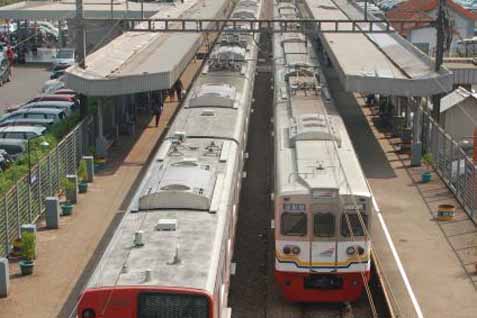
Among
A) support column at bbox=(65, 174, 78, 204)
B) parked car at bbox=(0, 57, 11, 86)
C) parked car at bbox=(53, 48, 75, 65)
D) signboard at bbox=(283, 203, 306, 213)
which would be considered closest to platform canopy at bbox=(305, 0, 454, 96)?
support column at bbox=(65, 174, 78, 204)

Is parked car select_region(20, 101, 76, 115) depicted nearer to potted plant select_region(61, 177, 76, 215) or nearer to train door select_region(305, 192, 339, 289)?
potted plant select_region(61, 177, 76, 215)

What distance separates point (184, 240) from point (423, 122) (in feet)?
57.4

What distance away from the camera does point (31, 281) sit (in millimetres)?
17281

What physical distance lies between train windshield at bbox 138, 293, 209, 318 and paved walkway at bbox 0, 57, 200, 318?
465cm

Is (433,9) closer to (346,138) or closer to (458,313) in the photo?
(346,138)

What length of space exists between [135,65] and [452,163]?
1012cm

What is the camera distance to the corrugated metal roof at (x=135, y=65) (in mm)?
25719

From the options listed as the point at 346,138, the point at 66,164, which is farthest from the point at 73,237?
the point at 346,138

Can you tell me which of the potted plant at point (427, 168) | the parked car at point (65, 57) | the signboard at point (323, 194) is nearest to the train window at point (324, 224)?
the signboard at point (323, 194)

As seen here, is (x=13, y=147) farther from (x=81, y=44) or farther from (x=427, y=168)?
(x=427, y=168)

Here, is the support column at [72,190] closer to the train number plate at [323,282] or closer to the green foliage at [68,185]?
the green foliage at [68,185]

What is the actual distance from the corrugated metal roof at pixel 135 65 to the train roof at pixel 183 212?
5.51 metres

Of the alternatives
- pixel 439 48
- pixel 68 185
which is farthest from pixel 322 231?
pixel 439 48

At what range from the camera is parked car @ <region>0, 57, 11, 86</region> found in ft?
144
